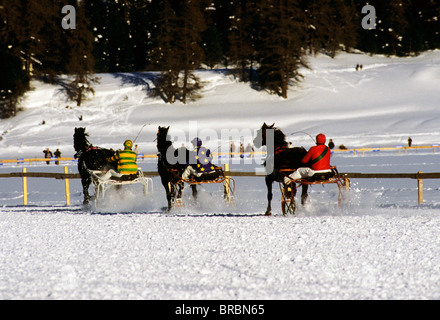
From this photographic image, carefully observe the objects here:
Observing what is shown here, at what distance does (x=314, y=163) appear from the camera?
11570 millimetres

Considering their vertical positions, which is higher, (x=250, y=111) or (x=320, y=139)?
(x=250, y=111)

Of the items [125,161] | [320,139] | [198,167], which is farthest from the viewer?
[125,161]

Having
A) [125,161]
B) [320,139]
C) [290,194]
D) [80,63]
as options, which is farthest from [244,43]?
[320,139]

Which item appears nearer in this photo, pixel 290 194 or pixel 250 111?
pixel 290 194

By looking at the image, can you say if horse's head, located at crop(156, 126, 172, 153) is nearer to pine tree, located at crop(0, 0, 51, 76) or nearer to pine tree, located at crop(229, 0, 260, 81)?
pine tree, located at crop(0, 0, 51, 76)

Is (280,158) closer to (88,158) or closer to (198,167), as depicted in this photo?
(198,167)

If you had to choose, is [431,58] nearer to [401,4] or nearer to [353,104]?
[401,4]

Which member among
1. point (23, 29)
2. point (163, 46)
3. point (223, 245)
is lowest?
point (223, 245)

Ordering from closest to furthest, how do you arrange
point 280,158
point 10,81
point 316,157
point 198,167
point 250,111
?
point 316,157 < point 280,158 < point 198,167 < point 10,81 < point 250,111

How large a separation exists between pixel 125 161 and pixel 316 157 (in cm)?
519

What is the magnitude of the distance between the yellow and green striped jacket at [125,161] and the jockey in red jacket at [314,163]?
453 cm

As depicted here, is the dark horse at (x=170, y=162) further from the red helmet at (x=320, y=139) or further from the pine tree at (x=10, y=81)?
the pine tree at (x=10, y=81)

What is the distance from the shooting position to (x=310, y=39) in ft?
289

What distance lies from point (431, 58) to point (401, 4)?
1296cm
